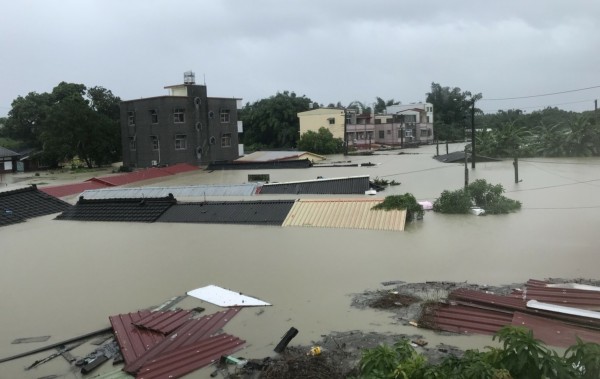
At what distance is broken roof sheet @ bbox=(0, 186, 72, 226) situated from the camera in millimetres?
18391

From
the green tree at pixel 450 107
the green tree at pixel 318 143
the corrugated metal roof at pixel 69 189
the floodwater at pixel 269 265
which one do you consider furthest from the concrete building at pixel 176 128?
the green tree at pixel 450 107

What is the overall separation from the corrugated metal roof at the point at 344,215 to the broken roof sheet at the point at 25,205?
33.2ft

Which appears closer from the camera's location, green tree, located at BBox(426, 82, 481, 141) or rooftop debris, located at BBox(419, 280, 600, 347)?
rooftop debris, located at BBox(419, 280, 600, 347)

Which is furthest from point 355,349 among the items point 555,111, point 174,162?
point 555,111

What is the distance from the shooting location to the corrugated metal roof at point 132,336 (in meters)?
6.52

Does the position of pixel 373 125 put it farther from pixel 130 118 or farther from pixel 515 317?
pixel 515 317

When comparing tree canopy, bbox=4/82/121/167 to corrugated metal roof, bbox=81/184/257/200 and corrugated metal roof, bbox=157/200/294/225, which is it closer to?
corrugated metal roof, bbox=81/184/257/200

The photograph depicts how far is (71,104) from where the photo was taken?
1575 inches

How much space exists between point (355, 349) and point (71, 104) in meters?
39.6

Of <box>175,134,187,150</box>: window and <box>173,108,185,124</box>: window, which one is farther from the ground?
<box>173,108,185,124</box>: window

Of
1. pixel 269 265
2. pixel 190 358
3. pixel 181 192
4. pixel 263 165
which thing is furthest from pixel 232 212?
pixel 263 165

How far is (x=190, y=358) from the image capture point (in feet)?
20.3

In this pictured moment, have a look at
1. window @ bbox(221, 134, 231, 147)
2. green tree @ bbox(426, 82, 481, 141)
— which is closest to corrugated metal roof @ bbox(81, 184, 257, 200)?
window @ bbox(221, 134, 231, 147)

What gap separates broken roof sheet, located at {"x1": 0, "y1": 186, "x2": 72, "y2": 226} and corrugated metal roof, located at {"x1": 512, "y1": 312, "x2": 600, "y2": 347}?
56.7 feet
